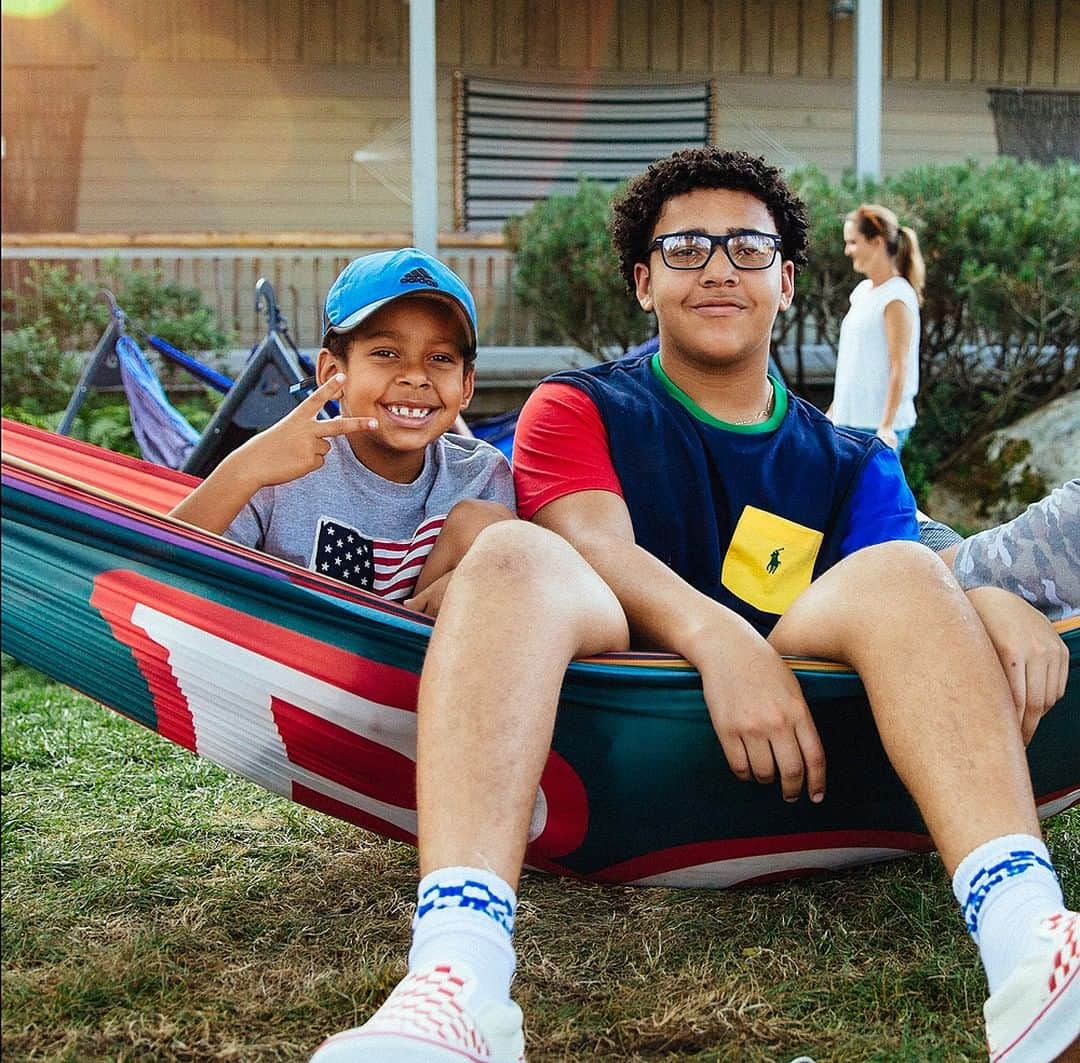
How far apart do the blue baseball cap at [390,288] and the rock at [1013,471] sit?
473cm

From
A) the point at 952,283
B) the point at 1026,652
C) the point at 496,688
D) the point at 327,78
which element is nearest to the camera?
the point at 496,688

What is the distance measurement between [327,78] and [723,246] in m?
7.92

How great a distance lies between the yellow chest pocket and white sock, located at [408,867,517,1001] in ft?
2.64

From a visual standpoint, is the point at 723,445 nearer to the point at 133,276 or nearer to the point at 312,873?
the point at 312,873

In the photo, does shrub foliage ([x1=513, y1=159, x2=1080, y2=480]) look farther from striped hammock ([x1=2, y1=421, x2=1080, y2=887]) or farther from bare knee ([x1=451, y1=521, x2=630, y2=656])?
bare knee ([x1=451, y1=521, x2=630, y2=656])

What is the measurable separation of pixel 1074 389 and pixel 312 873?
584 cm

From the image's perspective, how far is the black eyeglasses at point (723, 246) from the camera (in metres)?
2.15

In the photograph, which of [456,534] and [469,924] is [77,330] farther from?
[469,924]

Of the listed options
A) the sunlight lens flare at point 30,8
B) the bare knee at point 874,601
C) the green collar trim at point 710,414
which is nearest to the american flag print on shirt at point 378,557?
the green collar trim at point 710,414

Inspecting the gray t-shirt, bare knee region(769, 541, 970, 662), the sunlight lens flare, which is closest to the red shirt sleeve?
the gray t-shirt

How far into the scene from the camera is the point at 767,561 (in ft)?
6.93

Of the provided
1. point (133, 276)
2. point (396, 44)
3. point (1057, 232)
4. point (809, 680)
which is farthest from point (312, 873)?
point (396, 44)

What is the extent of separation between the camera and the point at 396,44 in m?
9.39

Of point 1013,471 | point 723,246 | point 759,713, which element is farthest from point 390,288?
point 1013,471
